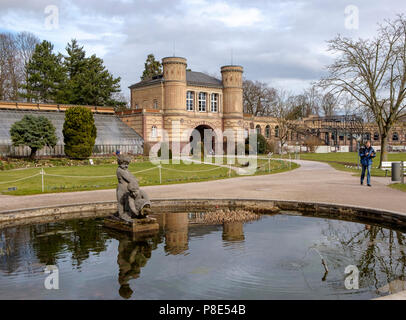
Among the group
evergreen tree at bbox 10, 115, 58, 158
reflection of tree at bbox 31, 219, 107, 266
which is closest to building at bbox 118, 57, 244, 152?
evergreen tree at bbox 10, 115, 58, 158

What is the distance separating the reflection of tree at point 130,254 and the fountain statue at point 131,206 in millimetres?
261

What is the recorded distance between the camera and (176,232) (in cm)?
916

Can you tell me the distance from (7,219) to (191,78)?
38.4 meters

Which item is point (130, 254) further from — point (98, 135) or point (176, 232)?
point (98, 135)

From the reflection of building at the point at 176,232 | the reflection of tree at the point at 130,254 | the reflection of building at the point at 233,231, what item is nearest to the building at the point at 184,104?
the reflection of building at the point at 176,232

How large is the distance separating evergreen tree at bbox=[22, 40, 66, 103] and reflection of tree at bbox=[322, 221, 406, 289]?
4074cm

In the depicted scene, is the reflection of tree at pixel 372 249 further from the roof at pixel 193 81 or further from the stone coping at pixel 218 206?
the roof at pixel 193 81

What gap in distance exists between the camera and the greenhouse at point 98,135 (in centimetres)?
3023

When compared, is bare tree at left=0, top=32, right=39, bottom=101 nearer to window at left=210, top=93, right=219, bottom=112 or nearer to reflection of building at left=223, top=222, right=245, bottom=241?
window at left=210, top=93, right=219, bottom=112

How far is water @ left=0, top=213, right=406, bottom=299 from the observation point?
5.57 metres

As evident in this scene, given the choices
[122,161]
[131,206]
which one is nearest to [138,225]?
[131,206]

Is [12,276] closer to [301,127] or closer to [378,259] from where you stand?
[378,259]

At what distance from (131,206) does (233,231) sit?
8.62ft
